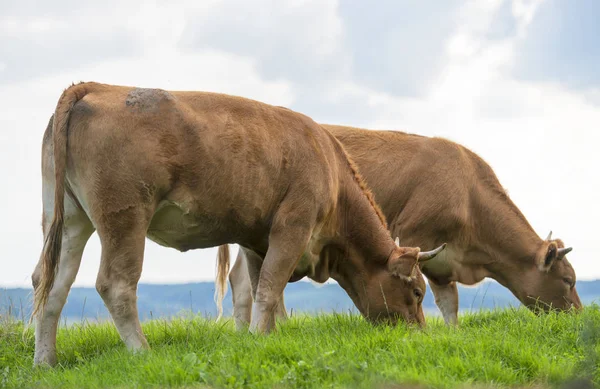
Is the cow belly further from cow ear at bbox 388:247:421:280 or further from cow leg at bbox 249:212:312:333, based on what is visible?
cow ear at bbox 388:247:421:280

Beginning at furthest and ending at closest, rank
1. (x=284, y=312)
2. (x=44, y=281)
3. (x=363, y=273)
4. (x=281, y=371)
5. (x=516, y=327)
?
(x=284, y=312) → (x=363, y=273) → (x=516, y=327) → (x=44, y=281) → (x=281, y=371)

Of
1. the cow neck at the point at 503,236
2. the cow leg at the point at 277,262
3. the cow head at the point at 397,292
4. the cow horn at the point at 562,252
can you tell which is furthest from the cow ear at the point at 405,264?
the cow horn at the point at 562,252

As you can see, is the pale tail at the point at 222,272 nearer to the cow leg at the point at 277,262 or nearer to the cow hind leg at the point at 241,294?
the cow hind leg at the point at 241,294

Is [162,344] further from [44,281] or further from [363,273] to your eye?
[363,273]

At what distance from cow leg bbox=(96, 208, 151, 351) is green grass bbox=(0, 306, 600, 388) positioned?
0.54 meters

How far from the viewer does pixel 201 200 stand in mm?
9312

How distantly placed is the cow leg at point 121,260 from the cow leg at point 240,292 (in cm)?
300

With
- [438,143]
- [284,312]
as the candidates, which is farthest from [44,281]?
[438,143]

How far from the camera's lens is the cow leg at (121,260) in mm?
8977

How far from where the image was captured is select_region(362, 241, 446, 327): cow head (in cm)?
1042

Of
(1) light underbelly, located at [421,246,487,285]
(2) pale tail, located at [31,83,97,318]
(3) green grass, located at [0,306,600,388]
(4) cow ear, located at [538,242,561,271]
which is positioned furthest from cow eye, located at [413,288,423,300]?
(2) pale tail, located at [31,83,97,318]

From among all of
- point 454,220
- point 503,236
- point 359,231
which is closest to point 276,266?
point 359,231

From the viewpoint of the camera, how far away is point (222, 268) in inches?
519

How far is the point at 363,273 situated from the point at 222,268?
323 cm
